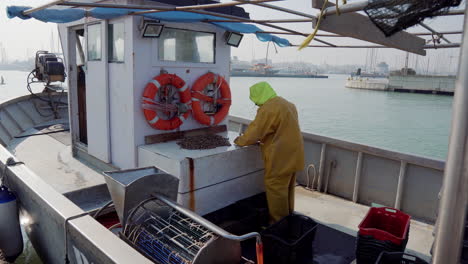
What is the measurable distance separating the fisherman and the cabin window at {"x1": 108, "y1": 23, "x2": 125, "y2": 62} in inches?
57.5

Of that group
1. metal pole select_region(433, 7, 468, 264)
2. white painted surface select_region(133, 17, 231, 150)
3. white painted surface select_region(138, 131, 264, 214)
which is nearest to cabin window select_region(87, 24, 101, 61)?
white painted surface select_region(133, 17, 231, 150)

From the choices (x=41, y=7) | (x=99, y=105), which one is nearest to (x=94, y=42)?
(x=99, y=105)

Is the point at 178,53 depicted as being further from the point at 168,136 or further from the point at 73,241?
the point at 73,241

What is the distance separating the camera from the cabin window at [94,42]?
149 inches

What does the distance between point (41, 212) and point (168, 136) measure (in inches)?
65.2

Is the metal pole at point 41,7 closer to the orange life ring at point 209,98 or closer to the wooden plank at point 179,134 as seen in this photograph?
the wooden plank at point 179,134

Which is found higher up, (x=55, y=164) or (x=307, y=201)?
(x=55, y=164)

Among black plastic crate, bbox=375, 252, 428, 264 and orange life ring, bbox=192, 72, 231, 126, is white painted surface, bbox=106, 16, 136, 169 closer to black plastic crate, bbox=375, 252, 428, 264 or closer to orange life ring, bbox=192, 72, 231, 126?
orange life ring, bbox=192, 72, 231, 126

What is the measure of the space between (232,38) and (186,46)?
0.60m

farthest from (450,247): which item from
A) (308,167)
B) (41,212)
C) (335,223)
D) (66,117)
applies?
(66,117)

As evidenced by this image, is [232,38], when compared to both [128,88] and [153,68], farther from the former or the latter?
[128,88]

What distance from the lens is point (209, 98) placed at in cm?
386

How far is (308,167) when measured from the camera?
4.42 meters

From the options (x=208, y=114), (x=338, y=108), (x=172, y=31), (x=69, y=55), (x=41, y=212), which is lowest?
(x=338, y=108)
